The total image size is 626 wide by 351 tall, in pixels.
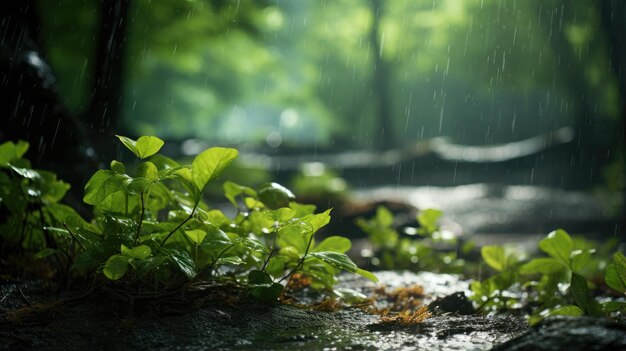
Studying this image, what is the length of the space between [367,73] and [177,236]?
32.1 metres

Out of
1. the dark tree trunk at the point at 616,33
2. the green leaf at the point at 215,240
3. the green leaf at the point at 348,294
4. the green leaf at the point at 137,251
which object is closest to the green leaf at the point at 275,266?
the green leaf at the point at 215,240

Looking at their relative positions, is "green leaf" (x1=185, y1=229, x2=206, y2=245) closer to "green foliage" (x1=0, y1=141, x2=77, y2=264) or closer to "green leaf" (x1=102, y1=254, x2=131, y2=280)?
"green leaf" (x1=102, y1=254, x2=131, y2=280)

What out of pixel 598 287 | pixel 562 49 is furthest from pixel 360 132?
pixel 598 287

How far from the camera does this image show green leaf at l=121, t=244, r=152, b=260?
5.57 feet

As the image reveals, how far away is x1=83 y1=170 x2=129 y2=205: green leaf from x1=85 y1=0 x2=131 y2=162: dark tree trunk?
5.44 metres

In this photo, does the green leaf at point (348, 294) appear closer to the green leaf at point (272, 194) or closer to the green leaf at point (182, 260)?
the green leaf at point (272, 194)

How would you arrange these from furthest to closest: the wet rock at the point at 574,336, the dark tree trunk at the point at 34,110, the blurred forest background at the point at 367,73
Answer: the blurred forest background at the point at 367,73 < the dark tree trunk at the point at 34,110 < the wet rock at the point at 574,336

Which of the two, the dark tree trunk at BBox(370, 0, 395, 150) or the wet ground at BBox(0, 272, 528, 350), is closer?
the wet ground at BBox(0, 272, 528, 350)

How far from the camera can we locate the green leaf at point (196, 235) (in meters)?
1.86

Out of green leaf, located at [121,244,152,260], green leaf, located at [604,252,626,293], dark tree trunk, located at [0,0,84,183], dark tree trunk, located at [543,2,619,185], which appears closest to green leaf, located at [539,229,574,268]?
green leaf, located at [604,252,626,293]

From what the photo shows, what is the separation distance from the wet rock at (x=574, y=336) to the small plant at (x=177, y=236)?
1.85 feet

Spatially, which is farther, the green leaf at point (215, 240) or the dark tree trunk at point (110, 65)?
the dark tree trunk at point (110, 65)

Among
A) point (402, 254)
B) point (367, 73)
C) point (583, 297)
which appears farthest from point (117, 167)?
point (367, 73)

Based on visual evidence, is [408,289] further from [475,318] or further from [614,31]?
[614,31]
